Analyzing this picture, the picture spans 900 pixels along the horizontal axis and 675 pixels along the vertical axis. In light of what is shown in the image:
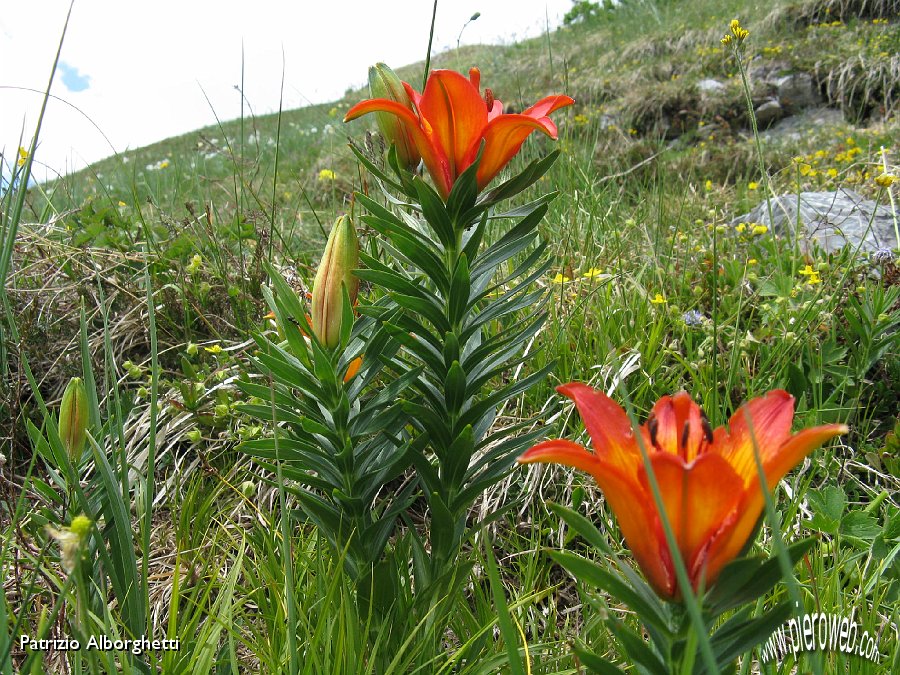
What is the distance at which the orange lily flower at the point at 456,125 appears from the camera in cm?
→ 89

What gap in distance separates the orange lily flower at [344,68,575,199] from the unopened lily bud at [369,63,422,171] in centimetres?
2

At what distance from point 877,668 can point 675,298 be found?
146cm

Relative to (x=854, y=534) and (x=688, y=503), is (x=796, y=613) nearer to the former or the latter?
(x=688, y=503)

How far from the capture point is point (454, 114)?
0.93 meters

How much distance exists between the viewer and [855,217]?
2932 millimetres

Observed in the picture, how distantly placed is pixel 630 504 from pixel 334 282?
514mm

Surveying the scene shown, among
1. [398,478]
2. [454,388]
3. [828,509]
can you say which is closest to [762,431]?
[454,388]

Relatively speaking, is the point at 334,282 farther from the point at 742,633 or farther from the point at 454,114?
the point at 742,633

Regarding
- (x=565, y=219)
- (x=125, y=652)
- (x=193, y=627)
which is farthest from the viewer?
(x=565, y=219)

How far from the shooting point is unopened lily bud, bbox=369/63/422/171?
1007mm

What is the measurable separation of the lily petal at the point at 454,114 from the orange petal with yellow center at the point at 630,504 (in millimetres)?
516

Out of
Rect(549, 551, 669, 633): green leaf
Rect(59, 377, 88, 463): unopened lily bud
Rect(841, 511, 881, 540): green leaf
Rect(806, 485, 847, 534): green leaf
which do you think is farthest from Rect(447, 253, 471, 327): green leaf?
Rect(841, 511, 881, 540): green leaf

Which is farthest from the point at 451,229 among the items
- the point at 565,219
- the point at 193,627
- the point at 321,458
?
the point at 565,219

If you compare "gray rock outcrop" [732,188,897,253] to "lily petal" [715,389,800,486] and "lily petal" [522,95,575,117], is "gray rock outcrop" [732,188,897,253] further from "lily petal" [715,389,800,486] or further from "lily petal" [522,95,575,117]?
"lily petal" [715,389,800,486]
